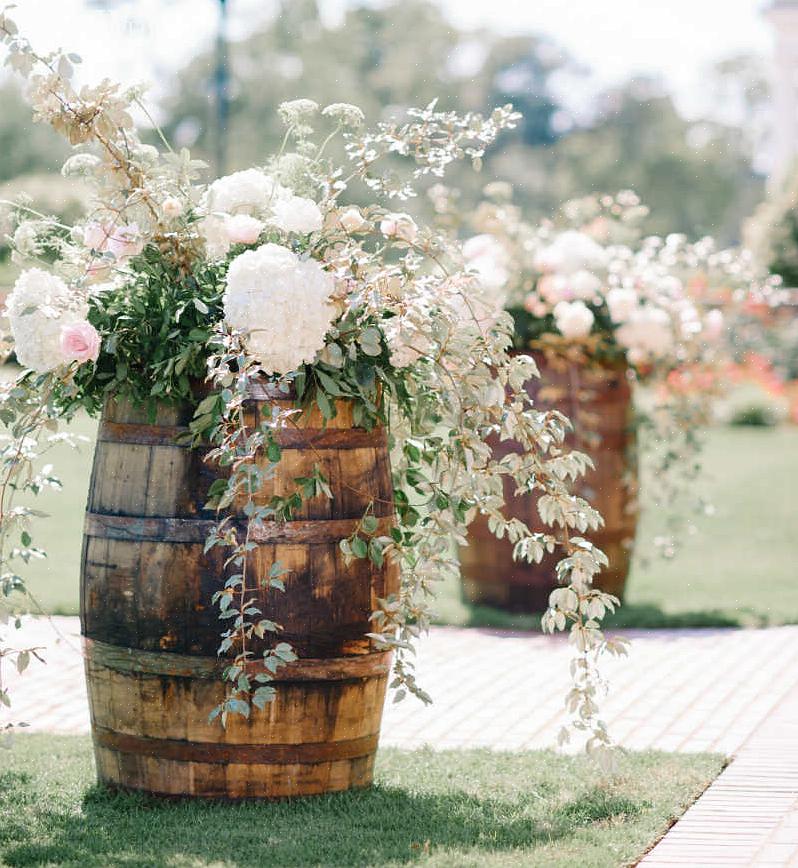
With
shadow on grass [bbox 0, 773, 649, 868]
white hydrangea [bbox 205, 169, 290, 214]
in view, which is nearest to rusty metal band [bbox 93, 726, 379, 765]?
shadow on grass [bbox 0, 773, 649, 868]

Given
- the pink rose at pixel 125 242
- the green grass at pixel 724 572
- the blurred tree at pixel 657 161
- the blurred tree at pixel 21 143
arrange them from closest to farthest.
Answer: the pink rose at pixel 125 242 < the green grass at pixel 724 572 < the blurred tree at pixel 21 143 < the blurred tree at pixel 657 161

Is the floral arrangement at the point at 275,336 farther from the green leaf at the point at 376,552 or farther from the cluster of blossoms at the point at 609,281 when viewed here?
the cluster of blossoms at the point at 609,281

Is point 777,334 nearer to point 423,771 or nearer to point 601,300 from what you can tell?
point 601,300

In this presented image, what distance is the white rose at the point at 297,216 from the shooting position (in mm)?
3508

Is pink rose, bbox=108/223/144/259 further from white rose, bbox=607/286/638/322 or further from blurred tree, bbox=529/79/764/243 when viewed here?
blurred tree, bbox=529/79/764/243

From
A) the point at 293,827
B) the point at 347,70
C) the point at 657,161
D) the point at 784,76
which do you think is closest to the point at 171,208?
the point at 293,827

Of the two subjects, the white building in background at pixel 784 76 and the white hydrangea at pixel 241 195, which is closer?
the white hydrangea at pixel 241 195

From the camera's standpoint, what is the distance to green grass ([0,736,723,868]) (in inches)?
131

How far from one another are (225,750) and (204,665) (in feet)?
0.83

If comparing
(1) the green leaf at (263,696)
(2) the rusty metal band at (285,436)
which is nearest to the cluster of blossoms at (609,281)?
(2) the rusty metal band at (285,436)

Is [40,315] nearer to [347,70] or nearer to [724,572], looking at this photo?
[724,572]

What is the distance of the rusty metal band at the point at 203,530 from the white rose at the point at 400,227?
0.79 m

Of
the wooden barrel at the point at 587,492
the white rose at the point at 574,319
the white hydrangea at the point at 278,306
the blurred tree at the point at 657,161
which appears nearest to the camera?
the white hydrangea at the point at 278,306

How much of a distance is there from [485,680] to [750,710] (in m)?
1.19
